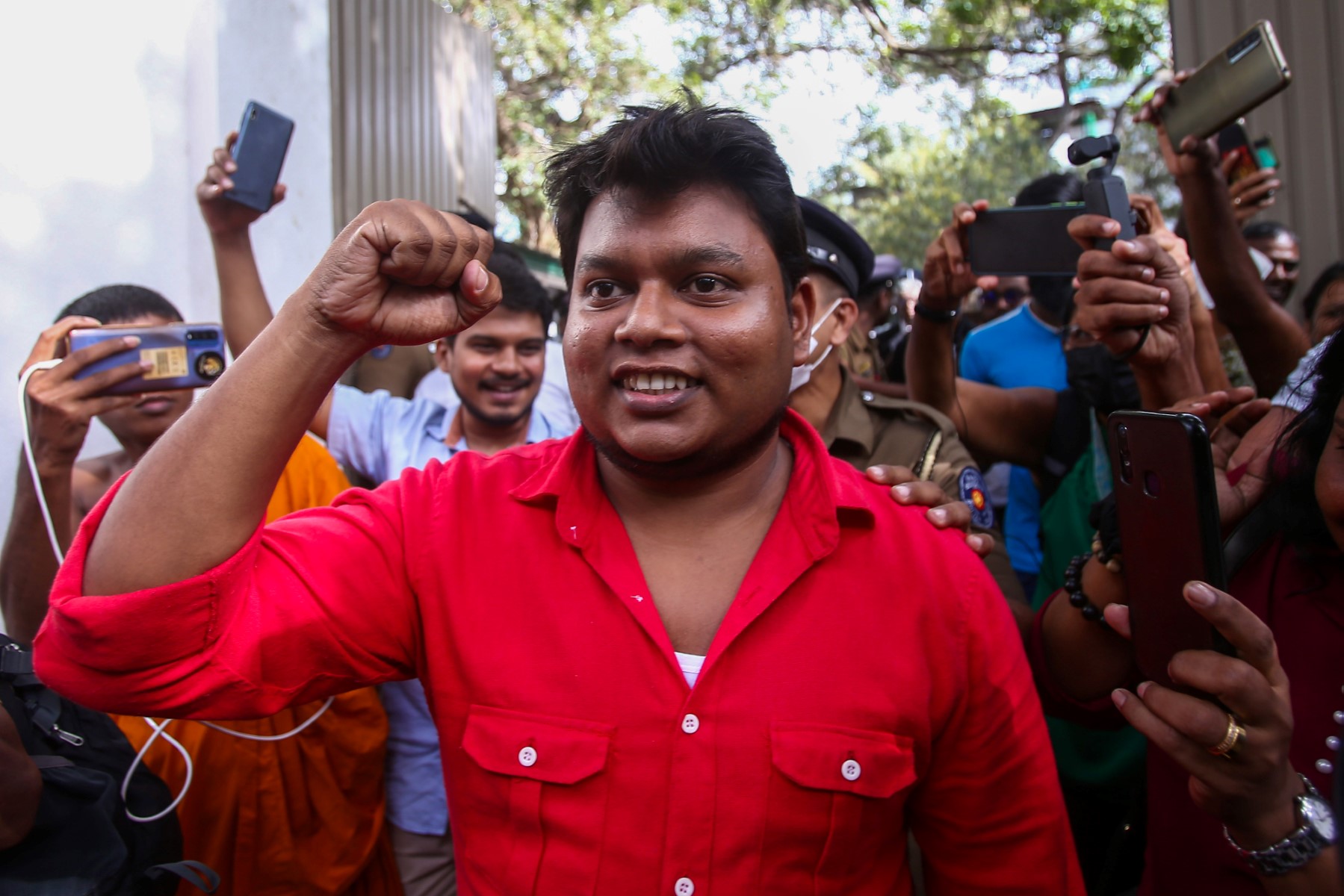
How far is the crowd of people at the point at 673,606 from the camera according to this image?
1272 millimetres

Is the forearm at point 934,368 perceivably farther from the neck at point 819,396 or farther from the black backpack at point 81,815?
the black backpack at point 81,815

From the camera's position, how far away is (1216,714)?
51.1 inches

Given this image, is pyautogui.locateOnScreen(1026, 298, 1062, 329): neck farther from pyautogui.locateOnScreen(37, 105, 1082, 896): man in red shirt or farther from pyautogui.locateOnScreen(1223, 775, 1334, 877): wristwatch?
pyautogui.locateOnScreen(1223, 775, 1334, 877): wristwatch

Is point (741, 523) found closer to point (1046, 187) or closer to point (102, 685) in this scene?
point (102, 685)

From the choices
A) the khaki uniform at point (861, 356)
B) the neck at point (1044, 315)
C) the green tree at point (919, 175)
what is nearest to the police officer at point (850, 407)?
the neck at point (1044, 315)

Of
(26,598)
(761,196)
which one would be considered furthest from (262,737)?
(761,196)

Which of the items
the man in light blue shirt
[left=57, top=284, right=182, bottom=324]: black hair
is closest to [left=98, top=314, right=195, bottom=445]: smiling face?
[left=57, top=284, right=182, bottom=324]: black hair

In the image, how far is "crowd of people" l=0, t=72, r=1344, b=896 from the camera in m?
1.27

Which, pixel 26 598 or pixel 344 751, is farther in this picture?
pixel 344 751

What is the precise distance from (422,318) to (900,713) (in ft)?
2.97

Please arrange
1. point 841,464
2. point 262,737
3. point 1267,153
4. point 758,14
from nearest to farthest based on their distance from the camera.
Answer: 1. point 841,464
2. point 262,737
3. point 1267,153
4. point 758,14

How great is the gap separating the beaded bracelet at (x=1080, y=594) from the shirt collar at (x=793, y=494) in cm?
41

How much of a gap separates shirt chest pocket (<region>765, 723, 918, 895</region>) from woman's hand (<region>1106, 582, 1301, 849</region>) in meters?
0.38

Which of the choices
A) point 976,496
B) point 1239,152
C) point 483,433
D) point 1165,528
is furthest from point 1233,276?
point 483,433
